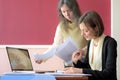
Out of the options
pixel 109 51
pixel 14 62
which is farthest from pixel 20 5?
pixel 109 51

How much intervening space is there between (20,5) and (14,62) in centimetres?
126

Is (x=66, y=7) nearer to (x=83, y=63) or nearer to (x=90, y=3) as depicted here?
(x=83, y=63)

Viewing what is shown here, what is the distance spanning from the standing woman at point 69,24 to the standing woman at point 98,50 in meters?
0.45

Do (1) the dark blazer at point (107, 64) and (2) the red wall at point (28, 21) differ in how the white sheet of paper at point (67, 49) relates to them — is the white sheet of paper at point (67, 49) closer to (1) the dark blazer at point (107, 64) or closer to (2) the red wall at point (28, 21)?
(1) the dark blazer at point (107, 64)

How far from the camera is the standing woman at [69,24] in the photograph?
215 centimetres

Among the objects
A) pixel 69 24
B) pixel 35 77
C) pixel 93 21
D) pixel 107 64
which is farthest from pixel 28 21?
pixel 35 77

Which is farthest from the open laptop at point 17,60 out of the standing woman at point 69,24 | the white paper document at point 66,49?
the standing woman at point 69,24

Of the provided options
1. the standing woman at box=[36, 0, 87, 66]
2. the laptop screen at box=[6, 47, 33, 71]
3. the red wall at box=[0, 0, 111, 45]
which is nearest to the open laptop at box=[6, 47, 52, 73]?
the laptop screen at box=[6, 47, 33, 71]

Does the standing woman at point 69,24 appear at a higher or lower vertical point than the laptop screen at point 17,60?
higher

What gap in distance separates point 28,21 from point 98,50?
4.62 ft

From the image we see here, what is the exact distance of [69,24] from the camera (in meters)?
2.20

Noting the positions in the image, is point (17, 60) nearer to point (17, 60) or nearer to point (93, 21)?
point (17, 60)

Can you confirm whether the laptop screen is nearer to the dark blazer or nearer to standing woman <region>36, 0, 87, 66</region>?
standing woman <region>36, 0, 87, 66</region>

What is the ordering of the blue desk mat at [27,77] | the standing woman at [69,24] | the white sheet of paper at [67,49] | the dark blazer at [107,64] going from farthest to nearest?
1. the standing woman at [69,24]
2. the white sheet of paper at [67,49]
3. the dark blazer at [107,64]
4. the blue desk mat at [27,77]
